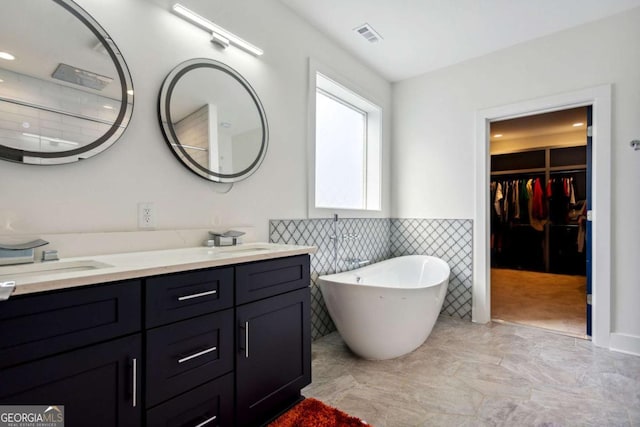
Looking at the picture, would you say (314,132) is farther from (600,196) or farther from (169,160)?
(600,196)

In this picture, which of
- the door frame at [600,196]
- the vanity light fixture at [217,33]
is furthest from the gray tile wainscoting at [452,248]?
the vanity light fixture at [217,33]

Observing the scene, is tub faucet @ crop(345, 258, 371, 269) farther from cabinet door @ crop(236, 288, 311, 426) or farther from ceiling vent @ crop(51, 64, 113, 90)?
ceiling vent @ crop(51, 64, 113, 90)

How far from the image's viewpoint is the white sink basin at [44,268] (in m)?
1.12

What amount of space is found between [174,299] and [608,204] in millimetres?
3363

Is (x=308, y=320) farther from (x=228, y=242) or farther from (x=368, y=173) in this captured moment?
(x=368, y=173)

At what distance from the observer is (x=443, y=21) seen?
A: 2689 millimetres

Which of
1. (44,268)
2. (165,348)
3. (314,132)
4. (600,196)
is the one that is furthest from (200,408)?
(600,196)

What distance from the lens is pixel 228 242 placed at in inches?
76.4

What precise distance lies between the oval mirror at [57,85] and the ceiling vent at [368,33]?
2.02 metres

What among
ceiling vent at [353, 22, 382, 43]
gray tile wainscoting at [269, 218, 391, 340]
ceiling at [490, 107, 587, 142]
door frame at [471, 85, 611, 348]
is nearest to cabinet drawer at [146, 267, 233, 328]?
gray tile wainscoting at [269, 218, 391, 340]

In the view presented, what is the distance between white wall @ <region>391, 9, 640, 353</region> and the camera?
Result: 2.56m

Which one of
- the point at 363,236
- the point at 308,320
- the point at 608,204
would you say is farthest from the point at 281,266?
the point at 608,204

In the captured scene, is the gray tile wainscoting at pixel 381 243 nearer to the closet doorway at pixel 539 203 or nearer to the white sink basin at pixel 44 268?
the white sink basin at pixel 44 268

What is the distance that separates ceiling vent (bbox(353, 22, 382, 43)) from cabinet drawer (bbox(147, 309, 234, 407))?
2617 mm
